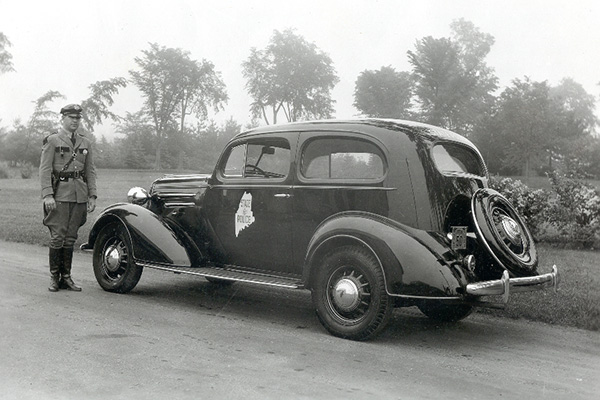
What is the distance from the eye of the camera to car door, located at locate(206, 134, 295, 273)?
568 centimetres

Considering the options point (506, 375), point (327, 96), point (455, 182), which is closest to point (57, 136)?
point (455, 182)

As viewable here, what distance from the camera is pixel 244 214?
234 inches

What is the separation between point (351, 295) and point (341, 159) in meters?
1.30

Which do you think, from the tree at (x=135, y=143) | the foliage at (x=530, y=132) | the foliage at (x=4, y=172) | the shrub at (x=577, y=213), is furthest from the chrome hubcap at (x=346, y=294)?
the foliage at (x=4, y=172)

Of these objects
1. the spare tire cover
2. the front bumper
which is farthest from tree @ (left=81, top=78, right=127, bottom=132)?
the front bumper

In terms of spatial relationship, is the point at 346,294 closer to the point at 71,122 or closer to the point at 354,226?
the point at 354,226

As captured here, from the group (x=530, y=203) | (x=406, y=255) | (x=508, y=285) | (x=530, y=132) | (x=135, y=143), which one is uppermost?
(x=530, y=132)

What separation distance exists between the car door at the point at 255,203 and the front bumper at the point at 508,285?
69.9 inches

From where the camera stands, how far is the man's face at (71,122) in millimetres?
6762

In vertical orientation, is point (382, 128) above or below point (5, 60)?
below

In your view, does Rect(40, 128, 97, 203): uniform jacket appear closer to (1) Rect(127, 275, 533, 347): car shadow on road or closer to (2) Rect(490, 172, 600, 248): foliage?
(1) Rect(127, 275, 533, 347): car shadow on road

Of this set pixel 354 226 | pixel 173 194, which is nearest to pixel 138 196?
pixel 173 194

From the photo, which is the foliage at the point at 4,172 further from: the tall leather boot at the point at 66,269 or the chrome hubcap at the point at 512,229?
the chrome hubcap at the point at 512,229

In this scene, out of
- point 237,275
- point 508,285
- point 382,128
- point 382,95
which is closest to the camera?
point 508,285
